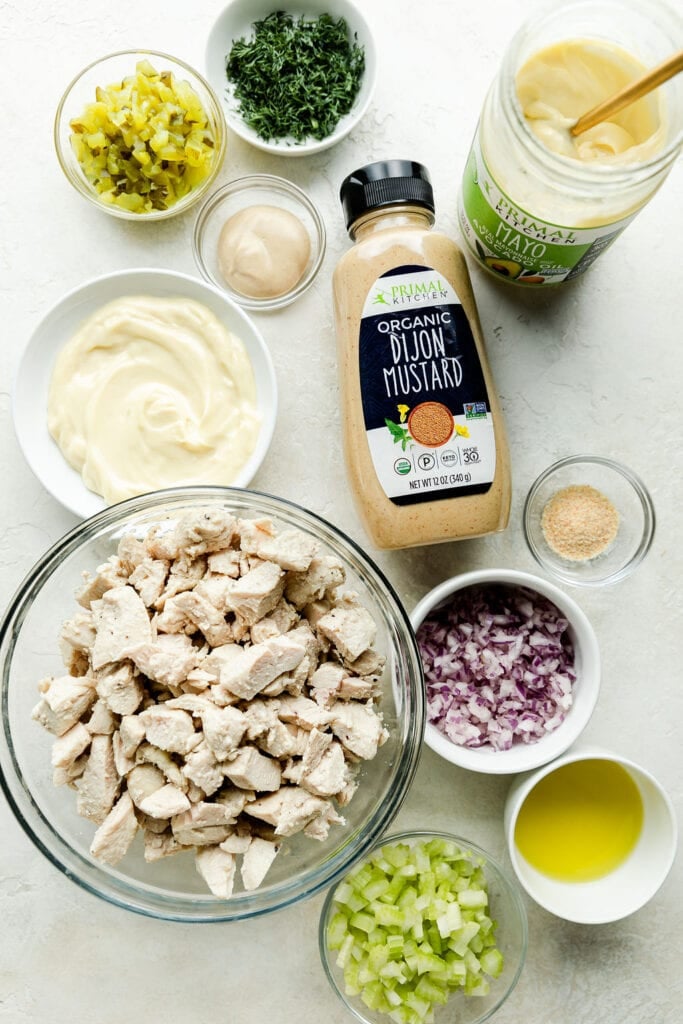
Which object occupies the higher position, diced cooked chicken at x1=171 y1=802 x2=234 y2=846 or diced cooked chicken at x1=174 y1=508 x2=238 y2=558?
diced cooked chicken at x1=174 y1=508 x2=238 y2=558

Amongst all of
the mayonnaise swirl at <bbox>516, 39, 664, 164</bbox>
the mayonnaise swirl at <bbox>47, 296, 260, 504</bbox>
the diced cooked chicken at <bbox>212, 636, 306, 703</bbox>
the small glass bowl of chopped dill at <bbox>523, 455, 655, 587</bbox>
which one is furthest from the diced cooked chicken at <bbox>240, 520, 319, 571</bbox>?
the mayonnaise swirl at <bbox>516, 39, 664, 164</bbox>

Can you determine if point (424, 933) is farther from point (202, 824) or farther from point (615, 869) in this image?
point (202, 824)

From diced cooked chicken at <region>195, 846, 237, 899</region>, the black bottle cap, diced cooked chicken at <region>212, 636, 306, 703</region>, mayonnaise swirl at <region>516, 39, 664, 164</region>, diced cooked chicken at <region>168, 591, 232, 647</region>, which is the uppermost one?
mayonnaise swirl at <region>516, 39, 664, 164</region>

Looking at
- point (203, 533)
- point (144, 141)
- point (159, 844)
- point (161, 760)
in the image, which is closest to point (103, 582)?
point (203, 533)

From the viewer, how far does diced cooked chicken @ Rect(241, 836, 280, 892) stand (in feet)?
3.54

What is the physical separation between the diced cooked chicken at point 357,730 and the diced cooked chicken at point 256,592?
17 cm

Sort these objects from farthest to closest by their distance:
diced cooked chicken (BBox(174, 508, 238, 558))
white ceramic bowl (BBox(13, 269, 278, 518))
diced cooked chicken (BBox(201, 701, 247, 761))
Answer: white ceramic bowl (BBox(13, 269, 278, 518)) → diced cooked chicken (BBox(174, 508, 238, 558)) → diced cooked chicken (BBox(201, 701, 247, 761))

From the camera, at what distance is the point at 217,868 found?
42.5 inches

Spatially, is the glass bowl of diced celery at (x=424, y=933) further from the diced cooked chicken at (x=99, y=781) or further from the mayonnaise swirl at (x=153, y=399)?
the mayonnaise swirl at (x=153, y=399)

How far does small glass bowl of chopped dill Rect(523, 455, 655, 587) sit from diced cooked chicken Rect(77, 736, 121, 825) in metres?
0.81

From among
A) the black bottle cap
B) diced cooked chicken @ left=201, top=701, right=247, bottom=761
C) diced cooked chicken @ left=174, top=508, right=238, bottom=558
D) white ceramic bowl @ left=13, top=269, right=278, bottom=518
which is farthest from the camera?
white ceramic bowl @ left=13, top=269, right=278, bottom=518

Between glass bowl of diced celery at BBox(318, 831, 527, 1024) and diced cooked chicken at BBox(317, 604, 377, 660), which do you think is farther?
glass bowl of diced celery at BBox(318, 831, 527, 1024)

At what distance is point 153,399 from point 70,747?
644 millimetres

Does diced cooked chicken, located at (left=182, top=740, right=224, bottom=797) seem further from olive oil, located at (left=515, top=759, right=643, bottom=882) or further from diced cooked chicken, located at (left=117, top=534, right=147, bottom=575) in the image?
olive oil, located at (left=515, top=759, right=643, bottom=882)
